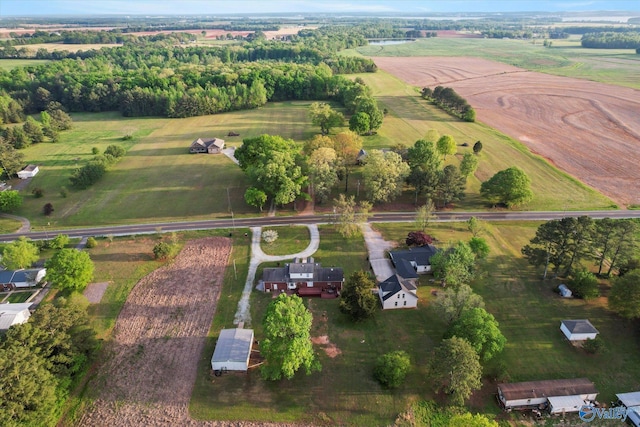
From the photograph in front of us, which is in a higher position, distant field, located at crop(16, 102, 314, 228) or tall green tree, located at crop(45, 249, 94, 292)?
tall green tree, located at crop(45, 249, 94, 292)

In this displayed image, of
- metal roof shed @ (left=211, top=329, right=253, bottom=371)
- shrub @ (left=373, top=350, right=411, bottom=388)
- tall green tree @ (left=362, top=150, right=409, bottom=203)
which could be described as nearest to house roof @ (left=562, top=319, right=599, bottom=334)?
shrub @ (left=373, top=350, right=411, bottom=388)

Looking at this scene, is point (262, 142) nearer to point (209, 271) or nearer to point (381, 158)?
point (381, 158)

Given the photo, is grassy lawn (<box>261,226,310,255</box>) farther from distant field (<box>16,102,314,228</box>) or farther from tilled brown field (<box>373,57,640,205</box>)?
tilled brown field (<box>373,57,640,205</box>)

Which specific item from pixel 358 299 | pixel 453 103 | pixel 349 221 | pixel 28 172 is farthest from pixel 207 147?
pixel 453 103

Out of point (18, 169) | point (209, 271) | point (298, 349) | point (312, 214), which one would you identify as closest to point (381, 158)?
Answer: point (312, 214)

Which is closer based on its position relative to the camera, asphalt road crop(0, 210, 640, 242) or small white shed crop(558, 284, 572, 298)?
small white shed crop(558, 284, 572, 298)

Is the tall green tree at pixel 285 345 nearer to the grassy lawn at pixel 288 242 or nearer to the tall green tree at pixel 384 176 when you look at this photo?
the grassy lawn at pixel 288 242

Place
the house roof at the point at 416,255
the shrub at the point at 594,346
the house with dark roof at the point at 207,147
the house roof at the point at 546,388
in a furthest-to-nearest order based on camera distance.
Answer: the house with dark roof at the point at 207,147 → the house roof at the point at 416,255 → the shrub at the point at 594,346 → the house roof at the point at 546,388

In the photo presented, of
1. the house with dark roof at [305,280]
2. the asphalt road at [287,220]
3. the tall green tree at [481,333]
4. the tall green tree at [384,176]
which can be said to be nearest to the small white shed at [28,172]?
the asphalt road at [287,220]
